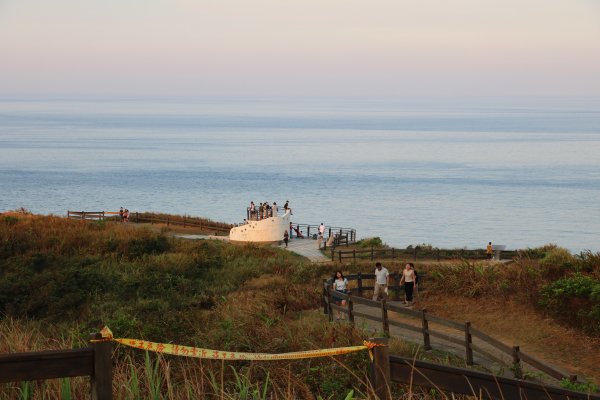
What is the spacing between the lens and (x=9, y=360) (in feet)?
18.1

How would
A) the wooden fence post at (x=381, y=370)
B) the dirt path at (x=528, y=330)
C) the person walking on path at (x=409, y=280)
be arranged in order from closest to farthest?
1. the wooden fence post at (x=381, y=370)
2. the dirt path at (x=528, y=330)
3. the person walking on path at (x=409, y=280)

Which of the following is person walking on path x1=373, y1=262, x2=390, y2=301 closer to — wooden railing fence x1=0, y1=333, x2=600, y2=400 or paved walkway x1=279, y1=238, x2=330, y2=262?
wooden railing fence x1=0, y1=333, x2=600, y2=400

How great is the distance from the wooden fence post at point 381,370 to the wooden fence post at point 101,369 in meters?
1.90

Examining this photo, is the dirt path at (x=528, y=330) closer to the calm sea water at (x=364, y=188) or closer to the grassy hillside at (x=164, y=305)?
the grassy hillside at (x=164, y=305)

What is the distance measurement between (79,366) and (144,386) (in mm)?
2269

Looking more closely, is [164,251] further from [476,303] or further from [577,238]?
[577,238]

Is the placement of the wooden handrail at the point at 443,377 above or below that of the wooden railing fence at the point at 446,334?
above

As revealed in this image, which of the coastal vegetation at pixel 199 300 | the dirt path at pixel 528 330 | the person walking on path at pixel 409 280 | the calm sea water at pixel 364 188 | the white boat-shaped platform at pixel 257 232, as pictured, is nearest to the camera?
the coastal vegetation at pixel 199 300

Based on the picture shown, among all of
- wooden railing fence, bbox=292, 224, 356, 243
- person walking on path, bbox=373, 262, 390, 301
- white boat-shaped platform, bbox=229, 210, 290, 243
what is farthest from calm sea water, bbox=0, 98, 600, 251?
person walking on path, bbox=373, 262, 390, 301

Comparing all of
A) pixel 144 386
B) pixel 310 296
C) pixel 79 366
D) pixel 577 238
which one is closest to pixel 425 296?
pixel 310 296

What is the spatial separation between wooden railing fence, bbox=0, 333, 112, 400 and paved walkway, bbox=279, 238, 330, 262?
36.5 m

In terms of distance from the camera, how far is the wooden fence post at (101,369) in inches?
228

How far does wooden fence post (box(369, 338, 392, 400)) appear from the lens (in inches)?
240

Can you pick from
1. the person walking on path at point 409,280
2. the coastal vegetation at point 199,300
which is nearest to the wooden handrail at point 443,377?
the coastal vegetation at point 199,300
